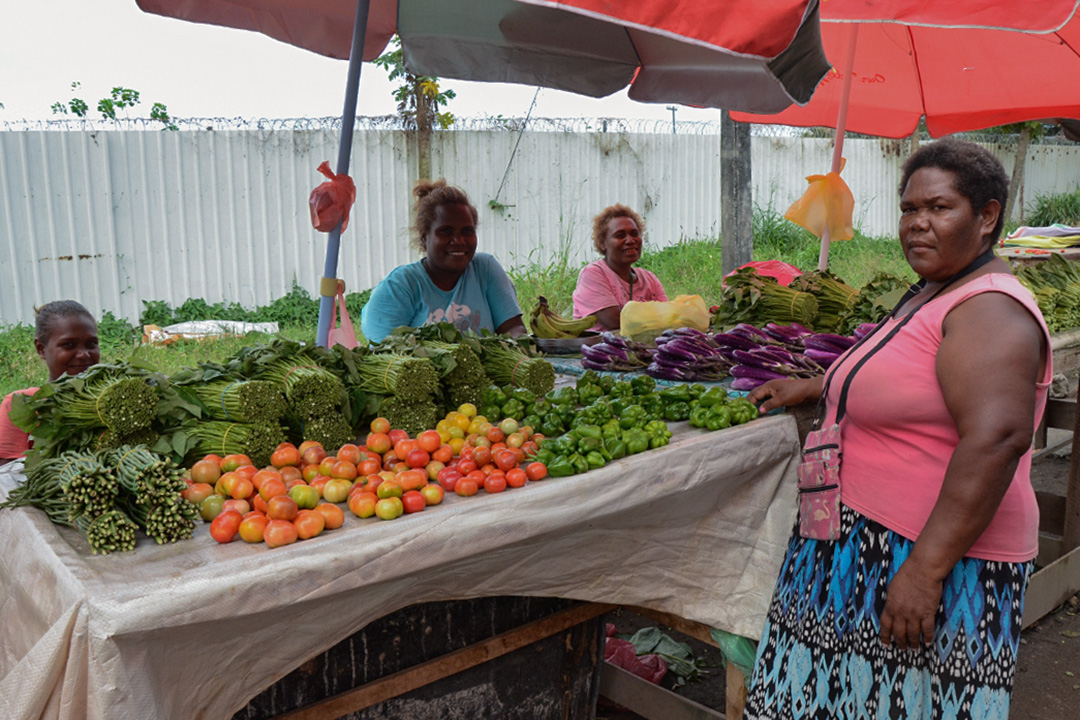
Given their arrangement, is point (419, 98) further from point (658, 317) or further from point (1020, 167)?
point (1020, 167)

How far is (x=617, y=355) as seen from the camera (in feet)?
12.1

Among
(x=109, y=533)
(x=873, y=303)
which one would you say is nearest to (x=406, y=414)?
(x=109, y=533)

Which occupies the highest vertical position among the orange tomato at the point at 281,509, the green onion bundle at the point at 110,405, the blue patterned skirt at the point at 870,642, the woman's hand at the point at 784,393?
the green onion bundle at the point at 110,405

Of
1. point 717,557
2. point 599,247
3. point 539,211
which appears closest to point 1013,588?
point 717,557

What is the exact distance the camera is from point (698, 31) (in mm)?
2412

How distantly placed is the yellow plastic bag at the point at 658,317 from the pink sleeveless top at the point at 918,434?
200cm

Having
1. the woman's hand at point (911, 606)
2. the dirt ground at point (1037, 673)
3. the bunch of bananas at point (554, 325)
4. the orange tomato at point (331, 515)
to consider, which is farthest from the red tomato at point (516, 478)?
the bunch of bananas at point (554, 325)

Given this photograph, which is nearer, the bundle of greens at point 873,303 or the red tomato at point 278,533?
the red tomato at point 278,533

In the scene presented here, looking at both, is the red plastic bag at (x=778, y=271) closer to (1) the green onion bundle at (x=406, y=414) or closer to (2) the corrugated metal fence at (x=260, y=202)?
(1) the green onion bundle at (x=406, y=414)

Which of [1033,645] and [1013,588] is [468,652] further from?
[1033,645]

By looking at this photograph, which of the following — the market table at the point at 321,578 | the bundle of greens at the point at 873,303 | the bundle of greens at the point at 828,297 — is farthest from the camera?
the bundle of greens at the point at 828,297

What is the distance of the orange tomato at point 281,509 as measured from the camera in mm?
1841

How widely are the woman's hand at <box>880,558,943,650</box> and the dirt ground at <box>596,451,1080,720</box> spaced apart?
67.3 inches

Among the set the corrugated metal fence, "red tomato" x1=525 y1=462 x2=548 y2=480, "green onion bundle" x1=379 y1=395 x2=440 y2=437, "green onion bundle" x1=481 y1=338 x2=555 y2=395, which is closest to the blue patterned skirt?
"red tomato" x1=525 y1=462 x2=548 y2=480
